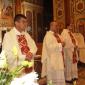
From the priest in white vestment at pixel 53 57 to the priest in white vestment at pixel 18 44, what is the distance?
166cm

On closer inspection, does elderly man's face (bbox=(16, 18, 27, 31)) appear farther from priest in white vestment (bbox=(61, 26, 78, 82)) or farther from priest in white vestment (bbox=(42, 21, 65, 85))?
priest in white vestment (bbox=(61, 26, 78, 82))

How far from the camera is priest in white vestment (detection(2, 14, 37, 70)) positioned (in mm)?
4526

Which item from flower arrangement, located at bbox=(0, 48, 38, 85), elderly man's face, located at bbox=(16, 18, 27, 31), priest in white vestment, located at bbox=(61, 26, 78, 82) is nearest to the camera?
flower arrangement, located at bbox=(0, 48, 38, 85)

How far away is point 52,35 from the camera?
6.70 metres

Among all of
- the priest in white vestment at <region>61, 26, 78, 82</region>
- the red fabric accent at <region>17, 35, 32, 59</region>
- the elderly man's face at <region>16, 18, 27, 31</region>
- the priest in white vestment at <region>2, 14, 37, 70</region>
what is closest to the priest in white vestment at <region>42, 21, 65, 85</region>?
the priest in white vestment at <region>61, 26, 78, 82</region>

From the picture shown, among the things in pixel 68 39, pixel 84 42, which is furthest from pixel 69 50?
pixel 84 42

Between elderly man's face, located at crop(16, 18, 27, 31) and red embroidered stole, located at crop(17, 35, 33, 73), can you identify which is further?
red embroidered stole, located at crop(17, 35, 33, 73)

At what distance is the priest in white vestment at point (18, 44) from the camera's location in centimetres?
453

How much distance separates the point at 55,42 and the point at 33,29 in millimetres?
9529

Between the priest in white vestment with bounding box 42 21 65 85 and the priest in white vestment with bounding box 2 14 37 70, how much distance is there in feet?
5.45

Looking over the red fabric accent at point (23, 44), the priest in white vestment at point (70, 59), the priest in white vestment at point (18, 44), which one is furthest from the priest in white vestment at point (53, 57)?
the red fabric accent at point (23, 44)

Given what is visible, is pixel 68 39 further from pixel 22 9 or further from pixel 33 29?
pixel 33 29

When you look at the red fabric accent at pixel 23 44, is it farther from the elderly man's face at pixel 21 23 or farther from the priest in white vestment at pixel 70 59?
the priest in white vestment at pixel 70 59

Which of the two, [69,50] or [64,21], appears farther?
[64,21]
